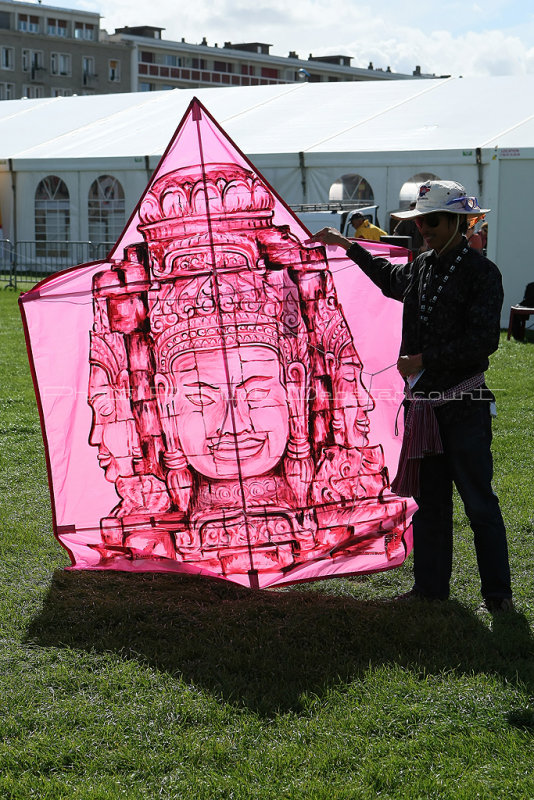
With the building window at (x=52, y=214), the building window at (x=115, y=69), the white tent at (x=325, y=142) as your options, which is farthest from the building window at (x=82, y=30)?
the building window at (x=52, y=214)

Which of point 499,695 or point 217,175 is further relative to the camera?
point 217,175

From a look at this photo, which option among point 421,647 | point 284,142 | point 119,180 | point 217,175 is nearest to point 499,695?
point 421,647

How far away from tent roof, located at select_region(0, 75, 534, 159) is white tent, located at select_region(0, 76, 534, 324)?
0.03 meters

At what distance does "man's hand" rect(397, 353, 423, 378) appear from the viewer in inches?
168

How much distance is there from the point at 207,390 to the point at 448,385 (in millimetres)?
1162

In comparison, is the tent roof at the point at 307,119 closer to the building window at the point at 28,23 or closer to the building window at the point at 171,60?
the building window at the point at 28,23

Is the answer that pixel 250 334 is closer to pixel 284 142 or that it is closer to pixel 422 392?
pixel 422 392

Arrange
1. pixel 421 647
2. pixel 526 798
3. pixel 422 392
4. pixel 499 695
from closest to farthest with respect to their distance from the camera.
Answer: pixel 526 798, pixel 499 695, pixel 421 647, pixel 422 392

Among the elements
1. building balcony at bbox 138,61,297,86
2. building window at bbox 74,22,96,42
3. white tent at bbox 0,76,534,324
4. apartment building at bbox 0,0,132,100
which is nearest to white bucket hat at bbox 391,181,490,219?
white tent at bbox 0,76,534,324

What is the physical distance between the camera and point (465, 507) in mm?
4312

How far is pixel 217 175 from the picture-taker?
4.71 meters

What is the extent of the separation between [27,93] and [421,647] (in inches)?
3349

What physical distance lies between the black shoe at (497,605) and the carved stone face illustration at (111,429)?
5.58 ft

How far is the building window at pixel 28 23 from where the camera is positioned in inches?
3361
